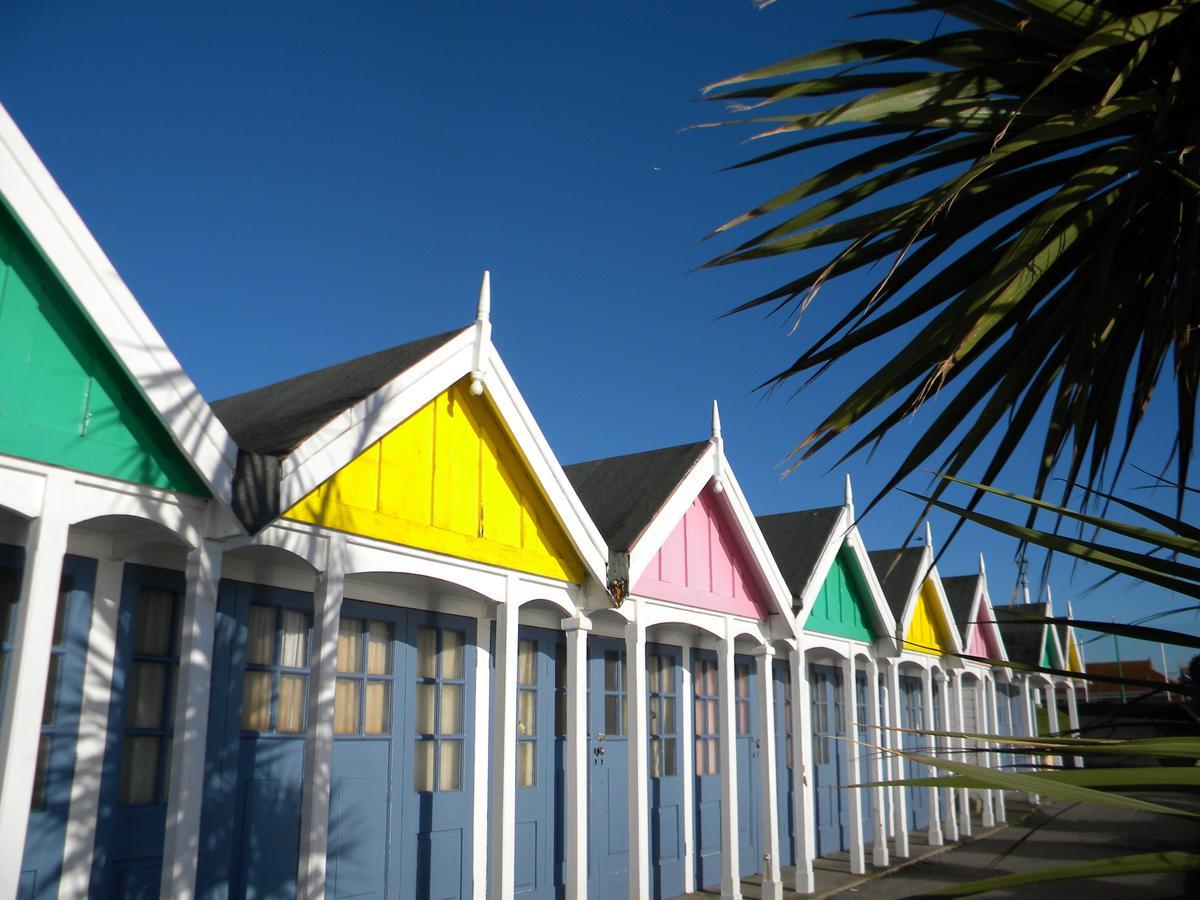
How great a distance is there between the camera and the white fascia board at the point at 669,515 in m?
Result: 8.34

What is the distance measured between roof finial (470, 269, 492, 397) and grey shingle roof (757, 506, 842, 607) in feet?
18.1

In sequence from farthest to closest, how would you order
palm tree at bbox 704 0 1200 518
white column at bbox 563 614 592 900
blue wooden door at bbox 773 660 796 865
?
1. blue wooden door at bbox 773 660 796 865
2. white column at bbox 563 614 592 900
3. palm tree at bbox 704 0 1200 518

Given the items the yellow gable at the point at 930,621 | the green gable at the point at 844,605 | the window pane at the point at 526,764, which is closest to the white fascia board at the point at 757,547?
the green gable at the point at 844,605

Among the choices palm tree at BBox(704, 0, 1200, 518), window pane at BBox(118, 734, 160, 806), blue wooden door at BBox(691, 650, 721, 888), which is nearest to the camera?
palm tree at BBox(704, 0, 1200, 518)

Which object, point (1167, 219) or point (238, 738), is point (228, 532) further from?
point (1167, 219)

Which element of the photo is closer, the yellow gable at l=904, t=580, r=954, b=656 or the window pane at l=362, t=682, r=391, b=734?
the window pane at l=362, t=682, r=391, b=734

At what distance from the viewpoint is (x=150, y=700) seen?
19.3ft

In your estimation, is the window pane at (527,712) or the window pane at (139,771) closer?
the window pane at (139,771)

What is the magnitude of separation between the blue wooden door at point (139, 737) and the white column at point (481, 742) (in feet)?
8.14

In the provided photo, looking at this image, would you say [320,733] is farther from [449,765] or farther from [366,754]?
[449,765]

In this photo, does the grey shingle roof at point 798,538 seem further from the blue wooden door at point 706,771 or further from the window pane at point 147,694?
the window pane at point 147,694

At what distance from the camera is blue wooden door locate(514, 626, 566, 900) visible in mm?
8508

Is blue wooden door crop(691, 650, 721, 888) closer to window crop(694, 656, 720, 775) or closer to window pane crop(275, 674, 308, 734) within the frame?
window crop(694, 656, 720, 775)

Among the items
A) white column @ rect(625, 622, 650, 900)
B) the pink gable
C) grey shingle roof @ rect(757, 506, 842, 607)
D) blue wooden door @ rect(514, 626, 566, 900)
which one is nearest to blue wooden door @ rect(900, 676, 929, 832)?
grey shingle roof @ rect(757, 506, 842, 607)
